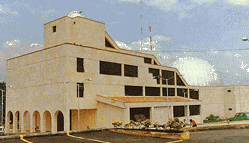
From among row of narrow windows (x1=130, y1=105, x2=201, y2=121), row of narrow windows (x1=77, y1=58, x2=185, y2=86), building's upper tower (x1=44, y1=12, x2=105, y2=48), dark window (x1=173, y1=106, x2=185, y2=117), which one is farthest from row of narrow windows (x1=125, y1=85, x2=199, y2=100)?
building's upper tower (x1=44, y1=12, x2=105, y2=48)

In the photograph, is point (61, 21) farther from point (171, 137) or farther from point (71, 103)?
point (171, 137)

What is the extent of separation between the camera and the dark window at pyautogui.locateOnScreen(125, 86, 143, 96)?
174 feet

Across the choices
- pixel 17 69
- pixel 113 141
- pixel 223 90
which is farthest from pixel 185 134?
pixel 223 90

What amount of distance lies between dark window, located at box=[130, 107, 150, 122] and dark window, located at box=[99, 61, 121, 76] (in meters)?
8.25

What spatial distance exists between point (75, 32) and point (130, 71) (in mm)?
13490

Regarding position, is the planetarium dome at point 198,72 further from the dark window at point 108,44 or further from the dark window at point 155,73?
the dark window at point 108,44

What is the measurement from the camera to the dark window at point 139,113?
152 feet

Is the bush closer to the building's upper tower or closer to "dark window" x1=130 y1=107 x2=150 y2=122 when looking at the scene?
"dark window" x1=130 y1=107 x2=150 y2=122

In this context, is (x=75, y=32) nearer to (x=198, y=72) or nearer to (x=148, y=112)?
(x=148, y=112)

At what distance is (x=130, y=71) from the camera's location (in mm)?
53938

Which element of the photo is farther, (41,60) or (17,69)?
(17,69)

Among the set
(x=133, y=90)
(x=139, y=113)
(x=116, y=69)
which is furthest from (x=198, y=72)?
(x=139, y=113)

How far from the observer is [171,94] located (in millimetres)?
67438

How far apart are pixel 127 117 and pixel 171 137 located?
1990 cm
